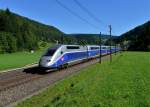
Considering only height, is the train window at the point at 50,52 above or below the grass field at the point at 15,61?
above

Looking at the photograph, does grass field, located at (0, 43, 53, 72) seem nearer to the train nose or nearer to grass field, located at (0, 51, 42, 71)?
grass field, located at (0, 51, 42, 71)

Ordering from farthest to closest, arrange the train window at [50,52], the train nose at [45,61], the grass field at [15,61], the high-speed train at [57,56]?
the grass field at [15,61]
the train window at [50,52]
the high-speed train at [57,56]
the train nose at [45,61]

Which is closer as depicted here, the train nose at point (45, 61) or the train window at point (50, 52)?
the train nose at point (45, 61)

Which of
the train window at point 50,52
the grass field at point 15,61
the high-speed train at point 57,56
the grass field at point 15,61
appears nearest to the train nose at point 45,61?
the high-speed train at point 57,56

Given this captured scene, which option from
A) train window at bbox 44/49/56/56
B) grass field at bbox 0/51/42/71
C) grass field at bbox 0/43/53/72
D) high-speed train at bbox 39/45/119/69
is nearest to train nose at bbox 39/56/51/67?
high-speed train at bbox 39/45/119/69

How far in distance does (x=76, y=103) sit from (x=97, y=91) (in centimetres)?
410

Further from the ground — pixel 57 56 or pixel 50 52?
pixel 50 52

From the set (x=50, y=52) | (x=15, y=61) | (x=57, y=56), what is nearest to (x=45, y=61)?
(x=50, y=52)

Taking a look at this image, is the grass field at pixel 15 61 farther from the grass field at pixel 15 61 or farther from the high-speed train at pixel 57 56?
the high-speed train at pixel 57 56

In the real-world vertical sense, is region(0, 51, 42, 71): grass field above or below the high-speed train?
below

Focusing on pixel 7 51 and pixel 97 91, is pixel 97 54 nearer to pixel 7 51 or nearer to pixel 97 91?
pixel 7 51

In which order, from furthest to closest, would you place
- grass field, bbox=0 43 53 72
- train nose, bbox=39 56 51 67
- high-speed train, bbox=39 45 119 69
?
grass field, bbox=0 43 53 72 < high-speed train, bbox=39 45 119 69 < train nose, bbox=39 56 51 67

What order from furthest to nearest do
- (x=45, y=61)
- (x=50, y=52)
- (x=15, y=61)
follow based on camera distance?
(x=15, y=61) < (x=50, y=52) < (x=45, y=61)

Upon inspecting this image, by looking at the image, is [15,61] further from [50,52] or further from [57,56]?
[57,56]
